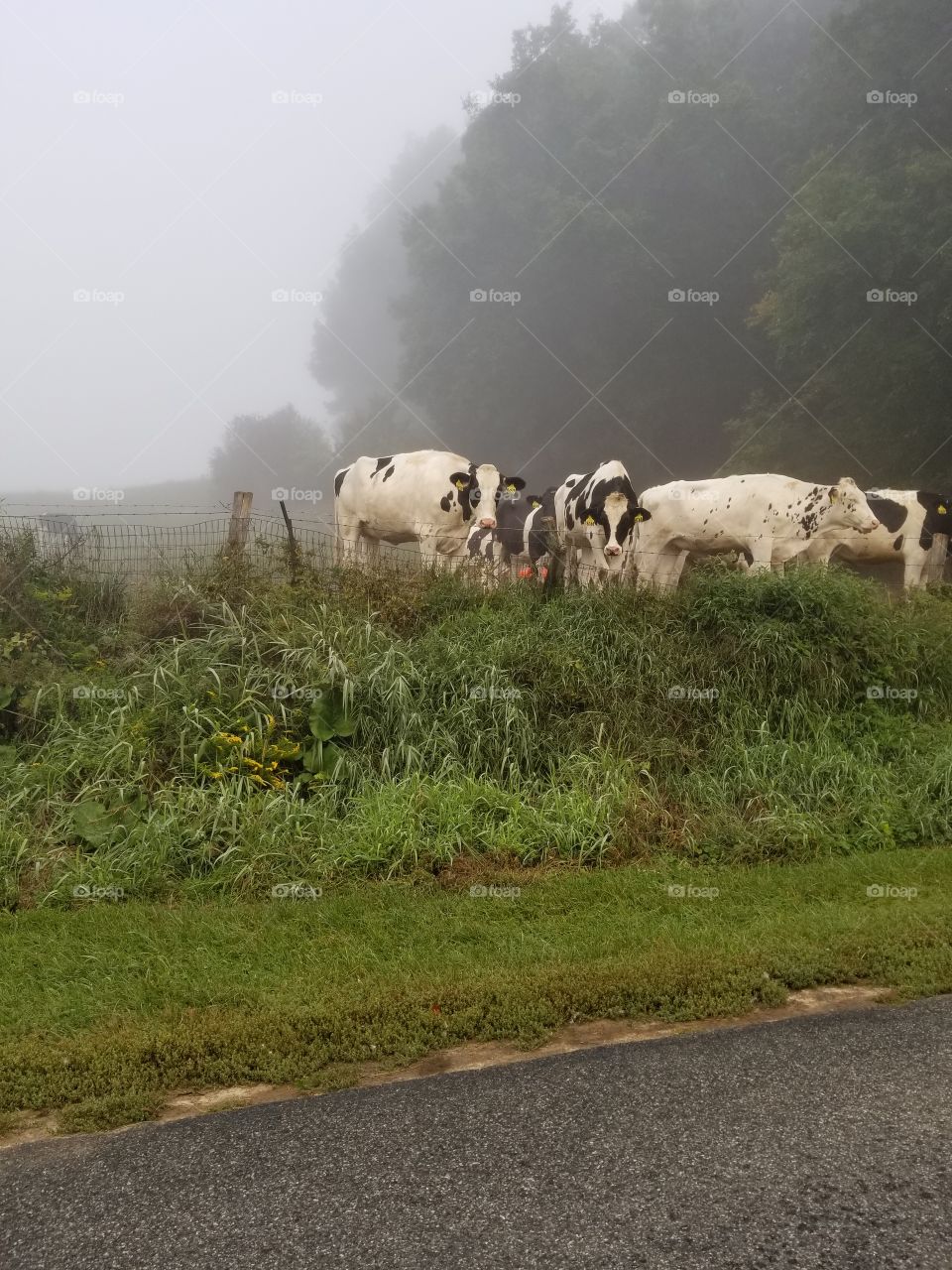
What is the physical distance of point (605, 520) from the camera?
1102cm

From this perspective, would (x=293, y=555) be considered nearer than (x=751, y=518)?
Yes

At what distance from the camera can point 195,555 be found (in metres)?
8.33

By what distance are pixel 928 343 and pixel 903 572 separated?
16.9ft

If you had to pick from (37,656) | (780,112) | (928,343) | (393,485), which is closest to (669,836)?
(37,656)
